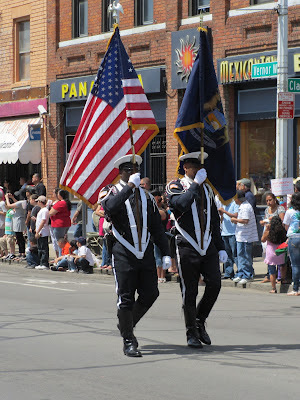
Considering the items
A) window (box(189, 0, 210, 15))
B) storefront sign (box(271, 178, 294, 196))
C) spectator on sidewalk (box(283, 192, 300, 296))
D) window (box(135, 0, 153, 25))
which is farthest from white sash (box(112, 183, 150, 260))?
window (box(135, 0, 153, 25))

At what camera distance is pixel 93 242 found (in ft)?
65.5

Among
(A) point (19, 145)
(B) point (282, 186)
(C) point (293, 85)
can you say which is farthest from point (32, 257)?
(C) point (293, 85)

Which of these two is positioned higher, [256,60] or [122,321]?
[256,60]

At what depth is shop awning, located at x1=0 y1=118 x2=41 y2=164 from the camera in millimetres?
26266

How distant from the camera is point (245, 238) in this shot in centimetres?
1541

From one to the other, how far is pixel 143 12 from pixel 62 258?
822 centimetres

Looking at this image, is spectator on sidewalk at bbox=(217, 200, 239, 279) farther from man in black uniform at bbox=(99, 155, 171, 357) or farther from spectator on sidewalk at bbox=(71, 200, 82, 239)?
man in black uniform at bbox=(99, 155, 171, 357)

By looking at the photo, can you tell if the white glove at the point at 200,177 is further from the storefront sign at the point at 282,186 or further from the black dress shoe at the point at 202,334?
the storefront sign at the point at 282,186

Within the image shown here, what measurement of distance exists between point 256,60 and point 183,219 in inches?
457

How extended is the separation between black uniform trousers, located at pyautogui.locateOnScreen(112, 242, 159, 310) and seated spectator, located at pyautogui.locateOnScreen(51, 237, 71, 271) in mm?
10216

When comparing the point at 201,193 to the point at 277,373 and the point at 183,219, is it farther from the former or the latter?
the point at 277,373

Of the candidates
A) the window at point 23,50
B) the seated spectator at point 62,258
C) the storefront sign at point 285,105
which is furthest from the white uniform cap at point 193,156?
the window at point 23,50

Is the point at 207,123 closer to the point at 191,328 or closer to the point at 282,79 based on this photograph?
the point at 191,328

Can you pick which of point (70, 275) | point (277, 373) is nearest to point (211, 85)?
point (277, 373)
